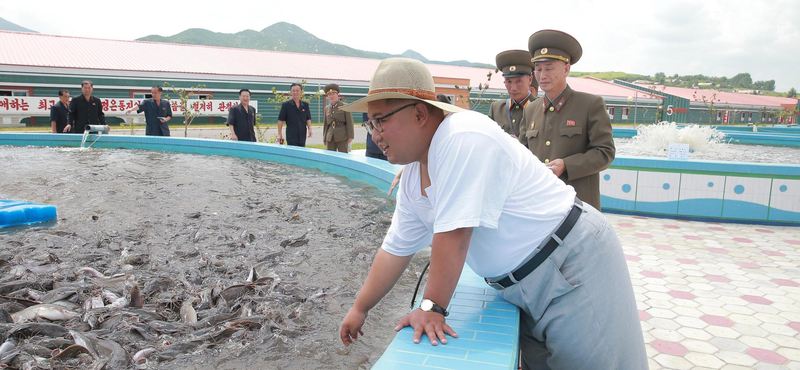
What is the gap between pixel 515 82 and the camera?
13.5 ft

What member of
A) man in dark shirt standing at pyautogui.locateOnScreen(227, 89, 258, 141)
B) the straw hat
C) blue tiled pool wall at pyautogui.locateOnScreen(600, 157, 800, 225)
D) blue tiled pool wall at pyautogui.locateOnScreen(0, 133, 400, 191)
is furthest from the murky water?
blue tiled pool wall at pyautogui.locateOnScreen(600, 157, 800, 225)

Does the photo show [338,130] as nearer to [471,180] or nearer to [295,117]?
[295,117]

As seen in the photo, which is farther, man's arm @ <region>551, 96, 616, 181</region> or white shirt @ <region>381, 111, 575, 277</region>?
man's arm @ <region>551, 96, 616, 181</region>

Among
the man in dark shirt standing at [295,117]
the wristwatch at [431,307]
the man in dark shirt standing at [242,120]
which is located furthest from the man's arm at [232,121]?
the wristwatch at [431,307]

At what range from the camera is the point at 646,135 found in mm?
12156

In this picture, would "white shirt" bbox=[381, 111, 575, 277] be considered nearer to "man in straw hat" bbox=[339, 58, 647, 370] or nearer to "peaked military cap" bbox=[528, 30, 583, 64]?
"man in straw hat" bbox=[339, 58, 647, 370]

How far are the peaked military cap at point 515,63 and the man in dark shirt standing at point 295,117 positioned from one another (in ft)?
19.2

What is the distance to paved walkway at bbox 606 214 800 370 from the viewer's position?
9.38 feet

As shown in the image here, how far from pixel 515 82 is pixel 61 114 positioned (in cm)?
1179

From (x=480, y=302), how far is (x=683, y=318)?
7.34ft

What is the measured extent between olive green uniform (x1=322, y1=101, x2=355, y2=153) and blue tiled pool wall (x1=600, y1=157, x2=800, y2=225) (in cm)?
451

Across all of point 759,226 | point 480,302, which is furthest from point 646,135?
point 480,302

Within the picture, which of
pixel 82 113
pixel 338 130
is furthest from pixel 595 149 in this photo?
pixel 82 113

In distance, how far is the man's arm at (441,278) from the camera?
4.63ft
